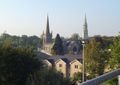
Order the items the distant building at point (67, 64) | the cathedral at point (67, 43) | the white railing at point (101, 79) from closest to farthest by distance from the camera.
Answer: the white railing at point (101, 79), the distant building at point (67, 64), the cathedral at point (67, 43)

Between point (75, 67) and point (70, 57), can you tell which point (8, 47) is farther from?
point (70, 57)

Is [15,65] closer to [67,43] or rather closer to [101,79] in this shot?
[101,79]

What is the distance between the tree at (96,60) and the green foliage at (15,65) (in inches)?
519

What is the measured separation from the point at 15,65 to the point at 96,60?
17.7 metres

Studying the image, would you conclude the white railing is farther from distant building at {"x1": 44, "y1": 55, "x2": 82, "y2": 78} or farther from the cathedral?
the cathedral

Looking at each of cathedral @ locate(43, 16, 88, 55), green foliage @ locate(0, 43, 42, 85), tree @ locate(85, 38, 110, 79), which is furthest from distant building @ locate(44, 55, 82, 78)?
cathedral @ locate(43, 16, 88, 55)

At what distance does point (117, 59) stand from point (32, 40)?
5955 inches

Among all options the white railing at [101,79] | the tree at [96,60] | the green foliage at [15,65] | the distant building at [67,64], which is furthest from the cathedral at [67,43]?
the white railing at [101,79]

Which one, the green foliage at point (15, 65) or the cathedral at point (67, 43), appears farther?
the cathedral at point (67, 43)

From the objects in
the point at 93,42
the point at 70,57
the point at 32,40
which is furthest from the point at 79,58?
the point at 32,40

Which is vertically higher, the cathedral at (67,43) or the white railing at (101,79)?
the cathedral at (67,43)

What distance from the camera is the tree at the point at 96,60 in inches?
1679

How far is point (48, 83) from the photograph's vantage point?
22203mm

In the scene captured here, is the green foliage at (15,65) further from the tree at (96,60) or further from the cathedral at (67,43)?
the cathedral at (67,43)
